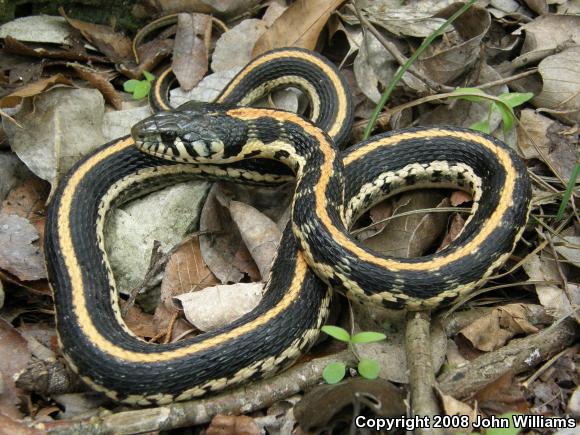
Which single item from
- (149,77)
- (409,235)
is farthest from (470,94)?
(149,77)

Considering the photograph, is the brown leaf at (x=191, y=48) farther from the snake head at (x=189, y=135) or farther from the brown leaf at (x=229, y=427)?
the brown leaf at (x=229, y=427)

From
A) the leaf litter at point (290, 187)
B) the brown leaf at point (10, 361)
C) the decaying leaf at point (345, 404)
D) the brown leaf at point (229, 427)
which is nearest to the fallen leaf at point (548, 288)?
the leaf litter at point (290, 187)

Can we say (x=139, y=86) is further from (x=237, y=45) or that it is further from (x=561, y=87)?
(x=561, y=87)

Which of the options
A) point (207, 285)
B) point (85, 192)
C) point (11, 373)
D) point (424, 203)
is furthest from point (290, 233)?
point (11, 373)

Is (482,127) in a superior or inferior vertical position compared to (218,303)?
superior

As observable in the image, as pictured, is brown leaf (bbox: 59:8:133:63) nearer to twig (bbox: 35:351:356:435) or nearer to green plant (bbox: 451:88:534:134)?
green plant (bbox: 451:88:534:134)

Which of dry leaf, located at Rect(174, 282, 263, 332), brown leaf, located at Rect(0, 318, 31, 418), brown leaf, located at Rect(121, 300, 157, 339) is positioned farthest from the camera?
brown leaf, located at Rect(121, 300, 157, 339)

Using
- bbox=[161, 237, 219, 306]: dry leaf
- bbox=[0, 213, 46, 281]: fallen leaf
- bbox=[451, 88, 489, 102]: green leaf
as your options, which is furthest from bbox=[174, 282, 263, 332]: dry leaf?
bbox=[451, 88, 489, 102]: green leaf
